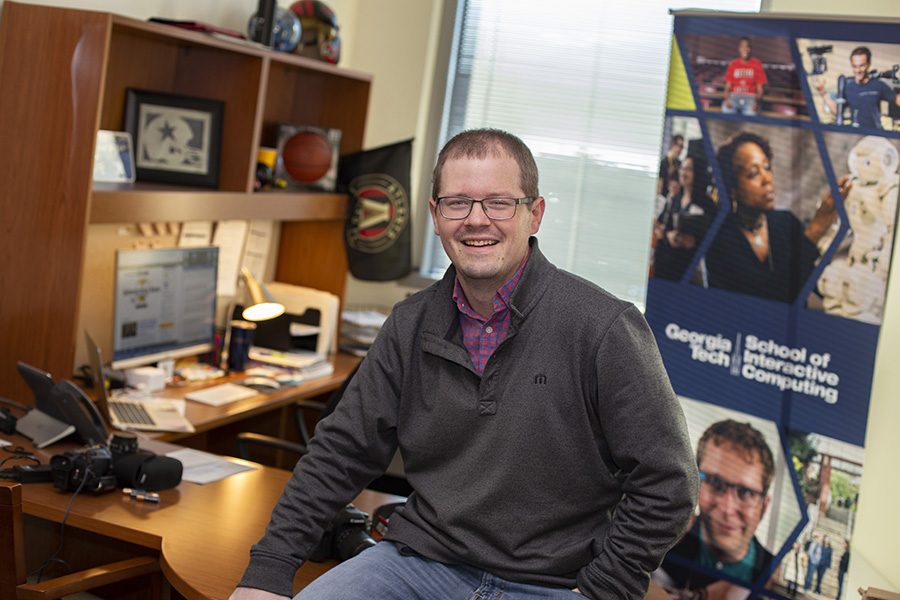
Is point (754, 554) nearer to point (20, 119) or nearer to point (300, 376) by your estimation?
point (300, 376)

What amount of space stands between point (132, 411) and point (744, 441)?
6.61 feet

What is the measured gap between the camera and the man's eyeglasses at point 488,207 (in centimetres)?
207

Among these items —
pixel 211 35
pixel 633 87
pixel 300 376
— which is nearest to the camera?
pixel 211 35

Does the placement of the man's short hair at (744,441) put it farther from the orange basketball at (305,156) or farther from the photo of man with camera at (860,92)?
the orange basketball at (305,156)

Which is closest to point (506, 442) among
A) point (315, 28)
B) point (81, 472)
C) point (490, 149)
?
point (490, 149)

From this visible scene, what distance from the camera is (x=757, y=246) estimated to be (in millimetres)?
3670

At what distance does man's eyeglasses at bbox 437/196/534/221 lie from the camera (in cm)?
207

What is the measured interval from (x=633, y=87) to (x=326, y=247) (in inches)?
63.3

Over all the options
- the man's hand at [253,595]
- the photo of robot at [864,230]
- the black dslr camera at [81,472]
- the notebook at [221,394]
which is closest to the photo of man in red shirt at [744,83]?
the photo of robot at [864,230]

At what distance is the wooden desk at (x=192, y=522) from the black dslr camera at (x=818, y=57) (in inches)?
78.6

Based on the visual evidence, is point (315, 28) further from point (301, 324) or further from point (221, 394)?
point (221, 394)

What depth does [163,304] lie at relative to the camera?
12.8 ft

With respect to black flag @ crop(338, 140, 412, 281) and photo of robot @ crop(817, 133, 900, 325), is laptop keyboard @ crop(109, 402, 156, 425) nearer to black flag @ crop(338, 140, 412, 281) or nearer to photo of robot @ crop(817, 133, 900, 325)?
black flag @ crop(338, 140, 412, 281)

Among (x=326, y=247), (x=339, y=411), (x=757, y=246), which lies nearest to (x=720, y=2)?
(x=757, y=246)
